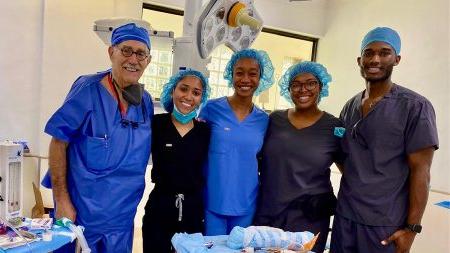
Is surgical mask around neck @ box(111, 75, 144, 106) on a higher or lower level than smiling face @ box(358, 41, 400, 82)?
lower

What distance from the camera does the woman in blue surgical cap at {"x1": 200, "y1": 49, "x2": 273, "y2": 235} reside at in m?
1.71

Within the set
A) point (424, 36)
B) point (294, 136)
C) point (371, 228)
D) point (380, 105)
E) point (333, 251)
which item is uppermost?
point (424, 36)

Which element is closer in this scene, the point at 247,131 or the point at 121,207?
the point at 121,207

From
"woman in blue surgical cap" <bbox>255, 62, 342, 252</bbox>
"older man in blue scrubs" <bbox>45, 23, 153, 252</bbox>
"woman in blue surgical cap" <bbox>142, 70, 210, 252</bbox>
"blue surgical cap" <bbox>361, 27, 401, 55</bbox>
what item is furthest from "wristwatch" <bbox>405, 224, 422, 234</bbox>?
"older man in blue scrubs" <bbox>45, 23, 153, 252</bbox>

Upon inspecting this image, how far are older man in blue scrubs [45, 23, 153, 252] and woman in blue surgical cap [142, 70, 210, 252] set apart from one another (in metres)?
0.08

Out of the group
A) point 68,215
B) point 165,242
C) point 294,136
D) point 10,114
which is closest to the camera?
point 68,215

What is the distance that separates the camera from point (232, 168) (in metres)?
1.71

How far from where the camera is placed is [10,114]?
2.87 m

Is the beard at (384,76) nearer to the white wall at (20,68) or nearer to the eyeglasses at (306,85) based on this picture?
the eyeglasses at (306,85)

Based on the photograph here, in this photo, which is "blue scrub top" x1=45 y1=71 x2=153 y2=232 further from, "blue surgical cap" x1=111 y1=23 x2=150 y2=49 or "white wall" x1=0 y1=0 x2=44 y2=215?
"white wall" x1=0 y1=0 x2=44 y2=215

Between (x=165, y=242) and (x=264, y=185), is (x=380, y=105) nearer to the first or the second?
(x=264, y=185)

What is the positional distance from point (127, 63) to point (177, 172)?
0.49 meters

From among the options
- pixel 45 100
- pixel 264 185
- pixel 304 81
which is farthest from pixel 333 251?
pixel 45 100

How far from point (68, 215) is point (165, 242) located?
15.8 inches
